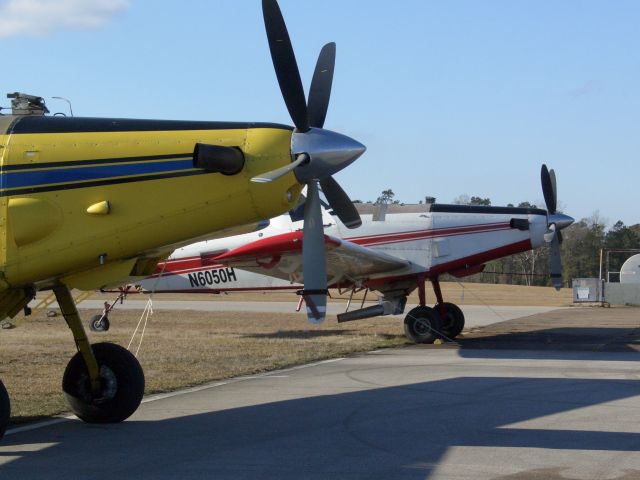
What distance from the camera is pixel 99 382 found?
30.7 feet

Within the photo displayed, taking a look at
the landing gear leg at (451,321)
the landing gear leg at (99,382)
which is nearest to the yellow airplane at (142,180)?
the landing gear leg at (99,382)

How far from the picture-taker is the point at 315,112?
874cm

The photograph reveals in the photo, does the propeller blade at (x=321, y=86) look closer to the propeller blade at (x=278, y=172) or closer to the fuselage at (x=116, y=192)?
the fuselage at (x=116, y=192)

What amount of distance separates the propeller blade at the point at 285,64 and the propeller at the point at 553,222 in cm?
1308

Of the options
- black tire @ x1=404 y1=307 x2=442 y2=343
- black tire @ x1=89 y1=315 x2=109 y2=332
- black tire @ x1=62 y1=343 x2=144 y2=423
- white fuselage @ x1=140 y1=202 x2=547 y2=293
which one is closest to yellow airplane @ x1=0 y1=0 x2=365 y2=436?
black tire @ x1=62 y1=343 x2=144 y2=423

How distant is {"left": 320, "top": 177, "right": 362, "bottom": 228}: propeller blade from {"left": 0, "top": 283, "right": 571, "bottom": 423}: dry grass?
12.3ft

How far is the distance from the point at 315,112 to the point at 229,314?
22251mm

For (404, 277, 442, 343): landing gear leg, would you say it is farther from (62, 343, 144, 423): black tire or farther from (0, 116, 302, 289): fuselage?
(0, 116, 302, 289): fuselage

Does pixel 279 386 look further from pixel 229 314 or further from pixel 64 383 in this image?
pixel 229 314

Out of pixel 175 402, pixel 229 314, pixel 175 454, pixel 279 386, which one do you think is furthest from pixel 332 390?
pixel 229 314

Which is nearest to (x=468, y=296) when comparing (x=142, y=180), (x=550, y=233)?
(x=550, y=233)

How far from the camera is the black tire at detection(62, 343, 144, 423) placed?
9.24 m

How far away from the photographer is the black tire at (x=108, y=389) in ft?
30.3

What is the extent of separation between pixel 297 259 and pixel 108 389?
957cm
